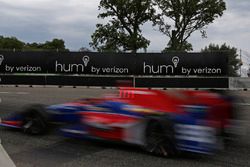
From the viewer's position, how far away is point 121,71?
2188 cm

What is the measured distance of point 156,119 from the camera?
6.58 m

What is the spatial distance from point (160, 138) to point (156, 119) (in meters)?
0.29

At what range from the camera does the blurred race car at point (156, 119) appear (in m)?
6.34

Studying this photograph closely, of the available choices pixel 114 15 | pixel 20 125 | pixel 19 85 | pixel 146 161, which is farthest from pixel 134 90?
pixel 114 15

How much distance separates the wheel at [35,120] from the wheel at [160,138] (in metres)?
2.26

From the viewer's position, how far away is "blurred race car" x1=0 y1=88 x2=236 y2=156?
20.8 ft

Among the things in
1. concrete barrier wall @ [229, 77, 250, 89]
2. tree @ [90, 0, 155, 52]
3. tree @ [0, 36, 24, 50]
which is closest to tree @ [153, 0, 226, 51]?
tree @ [90, 0, 155, 52]

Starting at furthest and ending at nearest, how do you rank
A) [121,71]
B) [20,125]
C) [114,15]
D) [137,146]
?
[114,15]
[121,71]
[20,125]
[137,146]

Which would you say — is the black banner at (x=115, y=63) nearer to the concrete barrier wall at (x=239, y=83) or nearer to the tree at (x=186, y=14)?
the concrete barrier wall at (x=239, y=83)

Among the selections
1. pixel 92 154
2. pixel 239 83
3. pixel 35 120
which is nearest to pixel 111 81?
pixel 239 83

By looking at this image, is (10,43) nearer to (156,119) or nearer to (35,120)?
(35,120)

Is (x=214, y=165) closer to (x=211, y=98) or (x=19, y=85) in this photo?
(x=211, y=98)

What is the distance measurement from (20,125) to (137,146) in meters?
2.53

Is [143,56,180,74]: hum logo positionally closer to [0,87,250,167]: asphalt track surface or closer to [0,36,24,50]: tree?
[0,87,250,167]: asphalt track surface
